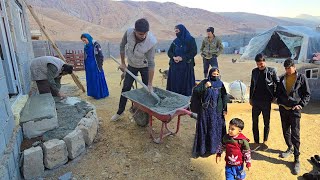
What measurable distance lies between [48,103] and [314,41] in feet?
26.1

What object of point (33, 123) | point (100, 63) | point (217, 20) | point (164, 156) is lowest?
point (164, 156)

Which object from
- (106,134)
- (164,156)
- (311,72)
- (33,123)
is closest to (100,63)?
(106,134)

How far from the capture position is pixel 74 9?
45062 millimetres

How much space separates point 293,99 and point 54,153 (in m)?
3.18

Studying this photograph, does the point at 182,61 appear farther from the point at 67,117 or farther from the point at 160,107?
the point at 67,117

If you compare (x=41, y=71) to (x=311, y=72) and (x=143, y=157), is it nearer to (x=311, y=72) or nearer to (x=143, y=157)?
(x=143, y=157)

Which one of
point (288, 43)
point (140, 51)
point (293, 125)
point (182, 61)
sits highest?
point (140, 51)

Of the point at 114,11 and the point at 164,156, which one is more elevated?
the point at 114,11

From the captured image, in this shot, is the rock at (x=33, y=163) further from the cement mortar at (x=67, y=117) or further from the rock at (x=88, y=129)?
the rock at (x=88, y=129)

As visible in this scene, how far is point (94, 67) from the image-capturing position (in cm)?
599

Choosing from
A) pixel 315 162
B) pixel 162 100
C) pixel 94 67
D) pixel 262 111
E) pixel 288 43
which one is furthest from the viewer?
pixel 288 43

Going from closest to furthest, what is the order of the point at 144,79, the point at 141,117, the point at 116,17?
the point at 141,117
the point at 144,79
the point at 116,17

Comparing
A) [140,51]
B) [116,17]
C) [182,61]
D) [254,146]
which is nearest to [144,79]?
[140,51]

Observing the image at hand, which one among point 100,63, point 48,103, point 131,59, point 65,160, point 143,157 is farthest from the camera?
point 100,63
